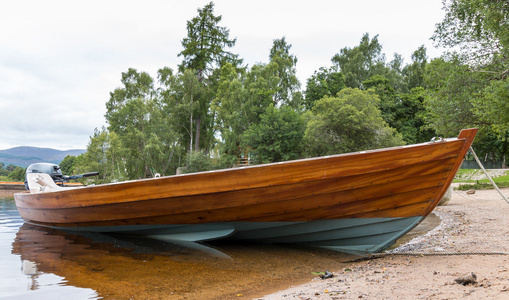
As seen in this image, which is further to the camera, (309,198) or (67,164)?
(67,164)

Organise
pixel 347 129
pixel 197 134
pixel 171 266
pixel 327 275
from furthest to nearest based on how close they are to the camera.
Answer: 1. pixel 197 134
2. pixel 347 129
3. pixel 171 266
4. pixel 327 275

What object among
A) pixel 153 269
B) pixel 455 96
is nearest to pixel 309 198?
pixel 153 269

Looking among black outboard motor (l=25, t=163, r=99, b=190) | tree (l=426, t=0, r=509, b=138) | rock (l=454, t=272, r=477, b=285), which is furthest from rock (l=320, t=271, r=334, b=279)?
tree (l=426, t=0, r=509, b=138)

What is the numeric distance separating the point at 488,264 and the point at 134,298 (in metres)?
3.43

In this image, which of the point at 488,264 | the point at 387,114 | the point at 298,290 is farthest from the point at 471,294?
the point at 387,114

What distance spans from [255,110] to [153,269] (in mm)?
27111

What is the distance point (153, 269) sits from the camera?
13.8 ft

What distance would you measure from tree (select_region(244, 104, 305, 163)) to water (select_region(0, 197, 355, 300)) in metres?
22.9

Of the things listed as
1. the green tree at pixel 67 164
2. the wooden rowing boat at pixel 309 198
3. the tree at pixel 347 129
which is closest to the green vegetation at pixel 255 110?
the tree at pixel 347 129

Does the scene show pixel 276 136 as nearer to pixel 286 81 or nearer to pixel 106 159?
pixel 286 81

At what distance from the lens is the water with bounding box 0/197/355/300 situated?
11.2ft

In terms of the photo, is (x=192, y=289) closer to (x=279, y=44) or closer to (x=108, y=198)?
(x=108, y=198)

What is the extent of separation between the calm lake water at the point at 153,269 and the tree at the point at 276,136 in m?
22.9

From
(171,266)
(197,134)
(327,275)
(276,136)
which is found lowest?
(171,266)
